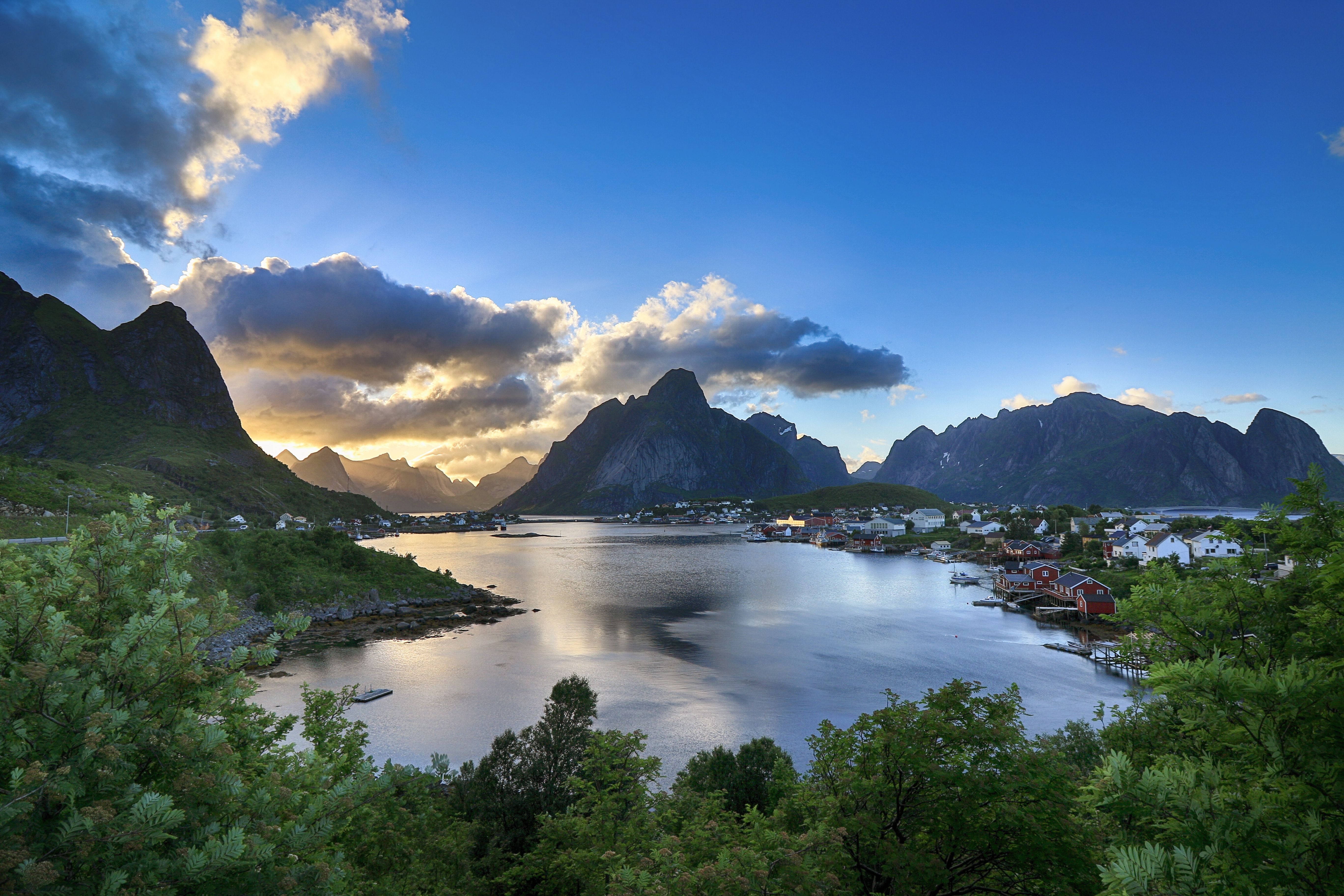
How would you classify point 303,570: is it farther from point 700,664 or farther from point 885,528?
point 885,528

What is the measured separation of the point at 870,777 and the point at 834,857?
1.62 m

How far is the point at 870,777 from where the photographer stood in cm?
1095

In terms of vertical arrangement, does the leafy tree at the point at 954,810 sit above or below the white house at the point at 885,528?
above

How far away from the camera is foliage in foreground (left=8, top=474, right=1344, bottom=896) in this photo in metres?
4.34

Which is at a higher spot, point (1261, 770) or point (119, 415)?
point (119, 415)

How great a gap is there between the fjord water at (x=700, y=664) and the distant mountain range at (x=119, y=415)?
98.2 metres

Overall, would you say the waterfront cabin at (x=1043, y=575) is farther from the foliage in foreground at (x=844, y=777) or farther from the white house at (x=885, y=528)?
the white house at (x=885, y=528)

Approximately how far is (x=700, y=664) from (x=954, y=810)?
4373 centimetres

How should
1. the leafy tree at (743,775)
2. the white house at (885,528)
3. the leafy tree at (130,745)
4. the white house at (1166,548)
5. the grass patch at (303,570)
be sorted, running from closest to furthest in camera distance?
1. the leafy tree at (130,745)
2. the leafy tree at (743,775)
3. the grass patch at (303,570)
4. the white house at (1166,548)
5. the white house at (885,528)

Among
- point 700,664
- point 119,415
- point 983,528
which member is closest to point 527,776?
point 700,664

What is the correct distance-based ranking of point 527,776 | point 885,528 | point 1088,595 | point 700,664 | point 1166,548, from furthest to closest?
1. point 885,528
2. point 1166,548
3. point 1088,595
4. point 700,664
5. point 527,776

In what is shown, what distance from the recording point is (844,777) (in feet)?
36.4

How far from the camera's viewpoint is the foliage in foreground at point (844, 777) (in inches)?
171

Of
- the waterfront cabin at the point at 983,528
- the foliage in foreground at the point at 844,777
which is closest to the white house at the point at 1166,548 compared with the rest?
the waterfront cabin at the point at 983,528
